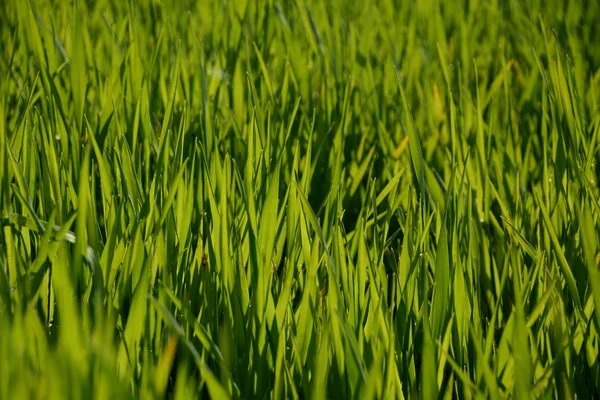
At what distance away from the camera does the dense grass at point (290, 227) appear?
0.61 m

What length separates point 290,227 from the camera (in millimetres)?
880

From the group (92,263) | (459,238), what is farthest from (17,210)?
(459,238)

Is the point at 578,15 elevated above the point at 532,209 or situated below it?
above

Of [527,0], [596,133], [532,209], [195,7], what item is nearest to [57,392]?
[532,209]

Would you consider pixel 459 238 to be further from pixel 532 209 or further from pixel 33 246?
A: pixel 33 246

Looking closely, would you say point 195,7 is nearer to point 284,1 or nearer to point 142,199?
point 284,1

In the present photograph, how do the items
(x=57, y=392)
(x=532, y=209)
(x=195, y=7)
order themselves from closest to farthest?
(x=57, y=392), (x=532, y=209), (x=195, y=7)

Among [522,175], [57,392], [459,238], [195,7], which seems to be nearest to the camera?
[57,392]

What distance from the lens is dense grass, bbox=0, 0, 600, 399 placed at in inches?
24.2

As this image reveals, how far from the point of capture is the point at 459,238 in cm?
86

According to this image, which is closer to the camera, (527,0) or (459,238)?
(459,238)

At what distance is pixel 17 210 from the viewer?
0.90m

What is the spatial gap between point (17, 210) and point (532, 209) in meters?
0.73

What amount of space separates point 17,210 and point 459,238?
0.58 m
